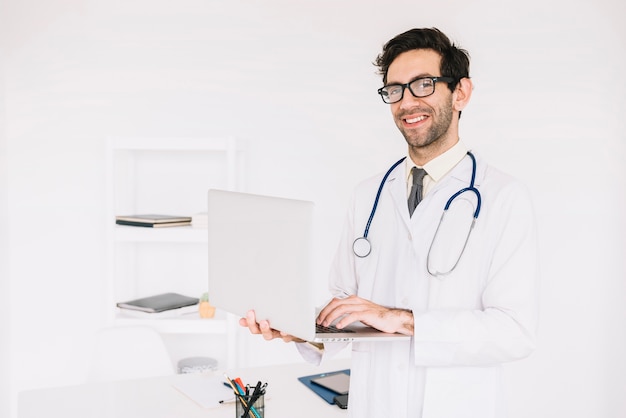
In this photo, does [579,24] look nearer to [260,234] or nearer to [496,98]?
[496,98]

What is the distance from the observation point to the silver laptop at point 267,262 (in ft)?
4.55

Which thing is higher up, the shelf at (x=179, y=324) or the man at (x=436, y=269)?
the man at (x=436, y=269)

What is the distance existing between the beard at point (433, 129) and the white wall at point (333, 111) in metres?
1.53

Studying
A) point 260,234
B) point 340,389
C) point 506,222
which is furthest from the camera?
point 340,389

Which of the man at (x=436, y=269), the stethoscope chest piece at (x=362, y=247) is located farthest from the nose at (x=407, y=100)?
the stethoscope chest piece at (x=362, y=247)

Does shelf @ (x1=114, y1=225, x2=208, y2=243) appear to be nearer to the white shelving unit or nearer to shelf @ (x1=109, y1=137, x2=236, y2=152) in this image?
the white shelving unit

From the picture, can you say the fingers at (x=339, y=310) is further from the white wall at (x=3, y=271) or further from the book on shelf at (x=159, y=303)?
the white wall at (x=3, y=271)

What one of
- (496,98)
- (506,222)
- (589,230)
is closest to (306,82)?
(496,98)

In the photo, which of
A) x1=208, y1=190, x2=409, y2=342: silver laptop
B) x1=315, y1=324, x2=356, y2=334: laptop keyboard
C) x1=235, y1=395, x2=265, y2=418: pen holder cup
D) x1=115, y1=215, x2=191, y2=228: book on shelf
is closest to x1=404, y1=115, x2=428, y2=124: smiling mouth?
x1=208, y1=190, x2=409, y2=342: silver laptop

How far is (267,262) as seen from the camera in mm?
1482

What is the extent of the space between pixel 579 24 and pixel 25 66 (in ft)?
9.38

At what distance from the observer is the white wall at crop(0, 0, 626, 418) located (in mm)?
3250

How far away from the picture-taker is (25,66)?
330 cm

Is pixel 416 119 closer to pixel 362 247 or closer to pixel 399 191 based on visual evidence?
pixel 399 191
